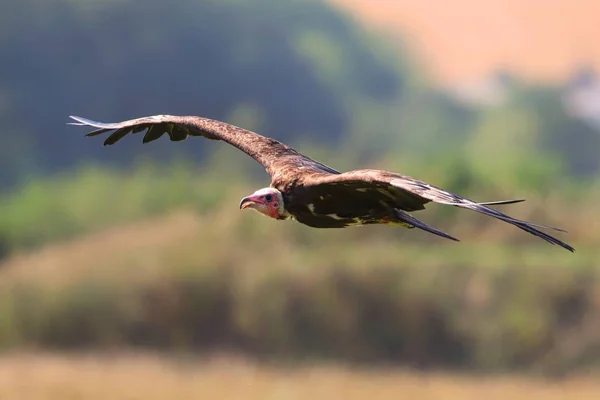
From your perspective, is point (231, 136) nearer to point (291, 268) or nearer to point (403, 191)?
point (403, 191)

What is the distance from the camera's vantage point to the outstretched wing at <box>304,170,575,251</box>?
243 inches

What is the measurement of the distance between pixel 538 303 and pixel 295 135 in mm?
7180

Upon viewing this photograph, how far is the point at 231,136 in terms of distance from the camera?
902 cm

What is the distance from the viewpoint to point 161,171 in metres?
23.7

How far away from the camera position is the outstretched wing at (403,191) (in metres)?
6.16

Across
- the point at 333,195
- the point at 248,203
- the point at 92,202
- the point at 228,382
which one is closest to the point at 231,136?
the point at 248,203

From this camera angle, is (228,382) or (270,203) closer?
(270,203)

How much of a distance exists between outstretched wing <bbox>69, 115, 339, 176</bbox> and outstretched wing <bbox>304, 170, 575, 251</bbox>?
623 millimetres

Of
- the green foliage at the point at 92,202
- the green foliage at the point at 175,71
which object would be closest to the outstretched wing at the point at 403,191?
the green foliage at the point at 92,202

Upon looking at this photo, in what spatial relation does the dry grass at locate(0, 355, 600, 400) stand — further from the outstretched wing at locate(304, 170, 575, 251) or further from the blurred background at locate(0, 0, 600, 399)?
the outstretched wing at locate(304, 170, 575, 251)

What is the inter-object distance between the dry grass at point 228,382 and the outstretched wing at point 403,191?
11547 millimetres

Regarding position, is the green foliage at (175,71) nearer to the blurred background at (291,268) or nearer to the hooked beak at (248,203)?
the blurred background at (291,268)

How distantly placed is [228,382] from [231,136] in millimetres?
11046

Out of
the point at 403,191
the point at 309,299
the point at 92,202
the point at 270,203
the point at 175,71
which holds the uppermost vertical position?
the point at 175,71
